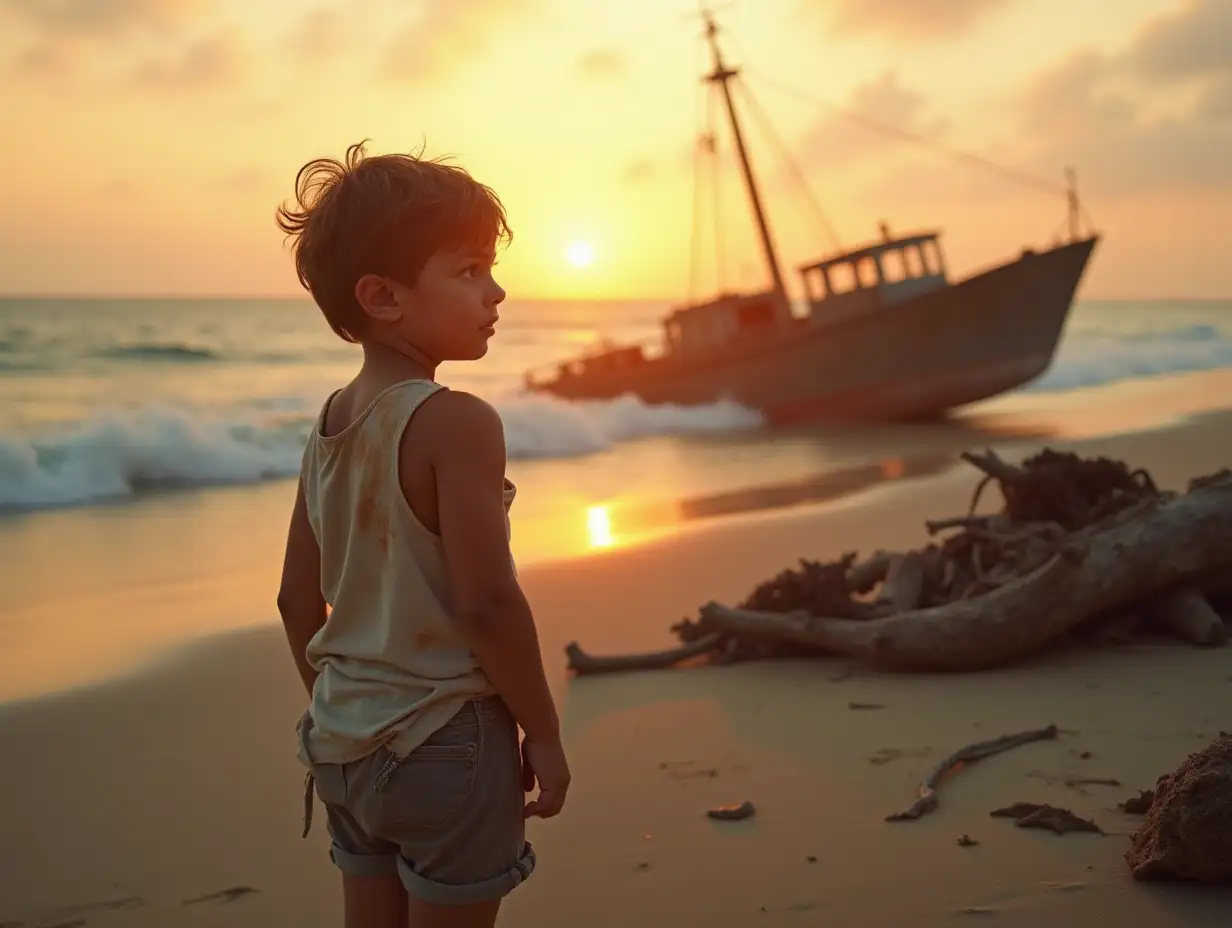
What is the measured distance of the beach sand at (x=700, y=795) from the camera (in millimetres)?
3180

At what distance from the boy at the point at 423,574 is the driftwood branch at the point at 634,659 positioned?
3.71m

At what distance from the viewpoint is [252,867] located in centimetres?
370

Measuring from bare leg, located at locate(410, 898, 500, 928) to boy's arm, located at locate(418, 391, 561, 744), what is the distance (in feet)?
1.18

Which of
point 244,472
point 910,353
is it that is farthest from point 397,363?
point 910,353

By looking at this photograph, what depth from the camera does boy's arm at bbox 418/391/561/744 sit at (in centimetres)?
183

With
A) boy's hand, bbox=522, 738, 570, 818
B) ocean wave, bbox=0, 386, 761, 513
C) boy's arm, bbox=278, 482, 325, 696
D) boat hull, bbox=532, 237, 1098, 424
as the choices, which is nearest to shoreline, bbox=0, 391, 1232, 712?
ocean wave, bbox=0, 386, 761, 513

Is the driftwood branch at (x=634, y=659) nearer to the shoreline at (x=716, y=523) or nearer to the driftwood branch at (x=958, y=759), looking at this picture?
the shoreline at (x=716, y=523)

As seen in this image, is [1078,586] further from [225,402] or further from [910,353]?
[225,402]

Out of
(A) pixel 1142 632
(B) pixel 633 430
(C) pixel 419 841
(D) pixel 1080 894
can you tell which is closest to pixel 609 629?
(A) pixel 1142 632

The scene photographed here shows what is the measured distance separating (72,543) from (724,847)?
8.59 metres

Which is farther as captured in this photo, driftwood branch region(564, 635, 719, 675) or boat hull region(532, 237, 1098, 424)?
boat hull region(532, 237, 1098, 424)

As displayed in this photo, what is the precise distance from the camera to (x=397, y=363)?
1994mm

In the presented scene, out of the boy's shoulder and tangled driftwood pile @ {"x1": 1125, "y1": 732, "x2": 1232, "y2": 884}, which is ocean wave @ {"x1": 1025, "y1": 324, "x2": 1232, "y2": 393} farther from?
the boy's shoulder

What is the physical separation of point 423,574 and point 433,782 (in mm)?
319
